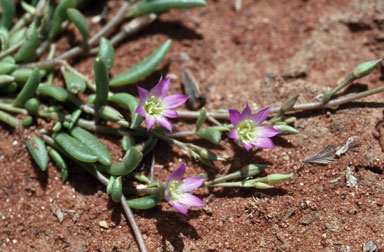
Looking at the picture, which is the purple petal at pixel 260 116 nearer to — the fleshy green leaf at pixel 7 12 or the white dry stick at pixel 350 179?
the white dry stick at pixel 350 179

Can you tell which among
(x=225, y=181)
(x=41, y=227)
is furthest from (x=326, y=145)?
(x=41, y=227)

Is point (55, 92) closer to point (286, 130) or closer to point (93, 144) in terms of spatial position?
point (93, 144)

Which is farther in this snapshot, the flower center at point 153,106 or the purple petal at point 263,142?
the flower center at point 153,106

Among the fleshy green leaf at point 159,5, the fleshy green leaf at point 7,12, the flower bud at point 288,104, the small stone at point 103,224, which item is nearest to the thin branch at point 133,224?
the small stone at point 103,224

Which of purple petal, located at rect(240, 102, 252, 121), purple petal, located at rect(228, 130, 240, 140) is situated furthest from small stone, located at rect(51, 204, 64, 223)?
purple petal, located at rect(240, 102, 252, 121)

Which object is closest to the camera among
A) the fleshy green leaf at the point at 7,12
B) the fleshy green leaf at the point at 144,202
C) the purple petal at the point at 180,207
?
the purple petal at the point at 180,207

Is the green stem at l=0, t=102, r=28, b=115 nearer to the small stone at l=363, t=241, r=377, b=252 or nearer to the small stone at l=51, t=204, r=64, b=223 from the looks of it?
the small stone at l=51, t=204, r=64, b=223

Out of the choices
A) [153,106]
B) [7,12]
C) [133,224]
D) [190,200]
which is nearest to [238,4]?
[153,106]
